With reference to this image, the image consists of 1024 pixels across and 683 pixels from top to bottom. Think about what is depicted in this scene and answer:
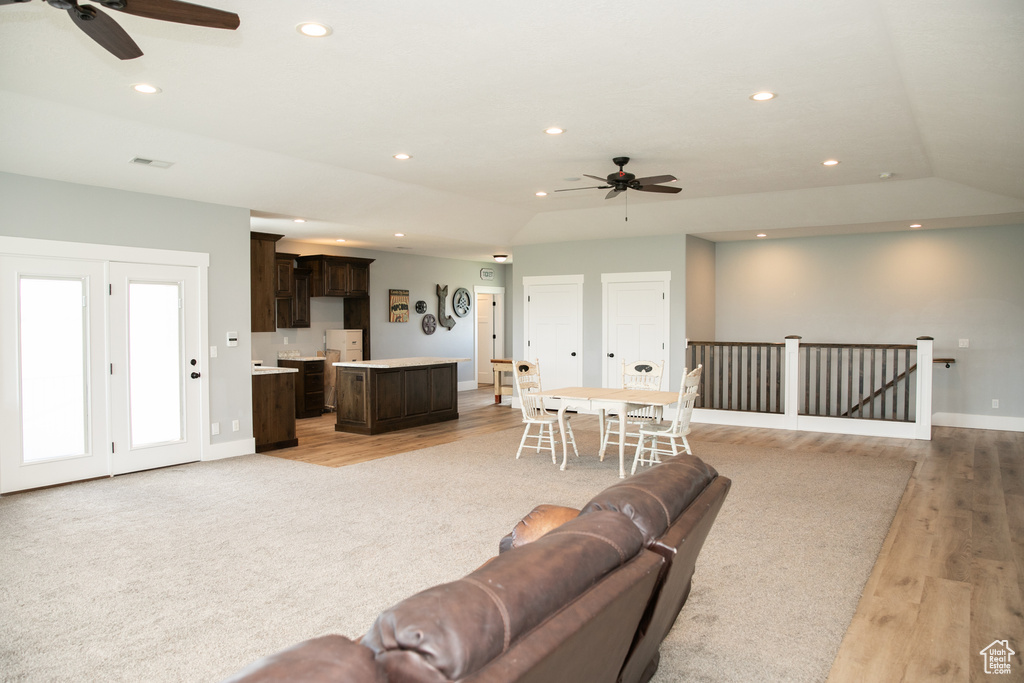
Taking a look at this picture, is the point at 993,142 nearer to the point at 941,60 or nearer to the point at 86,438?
the point at 941,60

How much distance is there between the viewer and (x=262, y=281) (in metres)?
7.36

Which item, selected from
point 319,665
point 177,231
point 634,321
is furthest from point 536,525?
point 634,321

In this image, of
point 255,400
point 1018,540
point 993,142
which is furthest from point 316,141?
point 1018,540

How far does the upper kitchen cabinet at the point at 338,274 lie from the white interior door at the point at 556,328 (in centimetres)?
267

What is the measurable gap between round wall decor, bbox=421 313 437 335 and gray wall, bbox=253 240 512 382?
0.29 ft

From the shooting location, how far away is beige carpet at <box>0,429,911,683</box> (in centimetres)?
278

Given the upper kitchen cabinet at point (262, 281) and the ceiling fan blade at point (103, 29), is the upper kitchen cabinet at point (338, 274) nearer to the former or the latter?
the upper kitchen cabinet at point (262, 281)

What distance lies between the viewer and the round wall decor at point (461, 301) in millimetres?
12852

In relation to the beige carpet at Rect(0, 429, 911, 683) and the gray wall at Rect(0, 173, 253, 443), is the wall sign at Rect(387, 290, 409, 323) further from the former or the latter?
the beige carpet at Rect(0, 429, 911, 683)

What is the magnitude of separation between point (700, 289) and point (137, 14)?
8.26 meters

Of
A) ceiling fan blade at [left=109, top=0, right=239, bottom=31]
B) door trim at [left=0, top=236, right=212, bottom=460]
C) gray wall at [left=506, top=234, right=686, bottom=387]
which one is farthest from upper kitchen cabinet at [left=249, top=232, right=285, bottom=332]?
ceiling fan blade at [left=109, top=0, right=239, bottom=31]

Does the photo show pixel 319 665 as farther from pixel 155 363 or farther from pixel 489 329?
pixel 489 329

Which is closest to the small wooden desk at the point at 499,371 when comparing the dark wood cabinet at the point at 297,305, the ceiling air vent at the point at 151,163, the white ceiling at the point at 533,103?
the dark wood cabinet at the point at 297,305

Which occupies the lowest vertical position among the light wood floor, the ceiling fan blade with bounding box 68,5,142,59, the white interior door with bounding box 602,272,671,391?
the light wood floor
